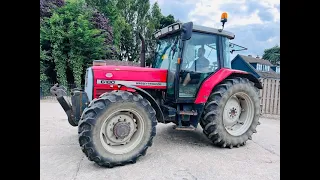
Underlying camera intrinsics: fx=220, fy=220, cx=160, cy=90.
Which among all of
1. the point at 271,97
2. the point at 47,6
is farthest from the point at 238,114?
the point at 47,6

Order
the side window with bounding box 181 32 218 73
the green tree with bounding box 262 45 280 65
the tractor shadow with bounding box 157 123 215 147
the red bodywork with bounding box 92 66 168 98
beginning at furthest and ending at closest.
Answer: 1. the tractor shadow with bounding box 157 123 215 147
2. the side window with bounding box 181 32 218 73
3. the red bodywork with bounding box 92 66 168 98
4. the green tree with bounding box 262 45 280 65

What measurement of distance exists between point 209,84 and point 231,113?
2.48ft

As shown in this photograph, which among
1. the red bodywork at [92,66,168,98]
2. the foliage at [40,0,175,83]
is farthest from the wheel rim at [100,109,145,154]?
the foliage at [40,0,175,83]

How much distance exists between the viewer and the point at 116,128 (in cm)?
304

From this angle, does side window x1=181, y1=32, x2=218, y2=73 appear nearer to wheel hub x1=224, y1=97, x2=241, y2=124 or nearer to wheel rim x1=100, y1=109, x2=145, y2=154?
wheel hub x1=224, y1=97, x2=241, y2=124

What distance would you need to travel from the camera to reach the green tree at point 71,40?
1120 cm

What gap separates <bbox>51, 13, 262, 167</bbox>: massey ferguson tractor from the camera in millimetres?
2959

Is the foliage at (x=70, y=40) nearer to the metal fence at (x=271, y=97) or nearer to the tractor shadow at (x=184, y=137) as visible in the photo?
the metal fence at (x=271, y=97)
